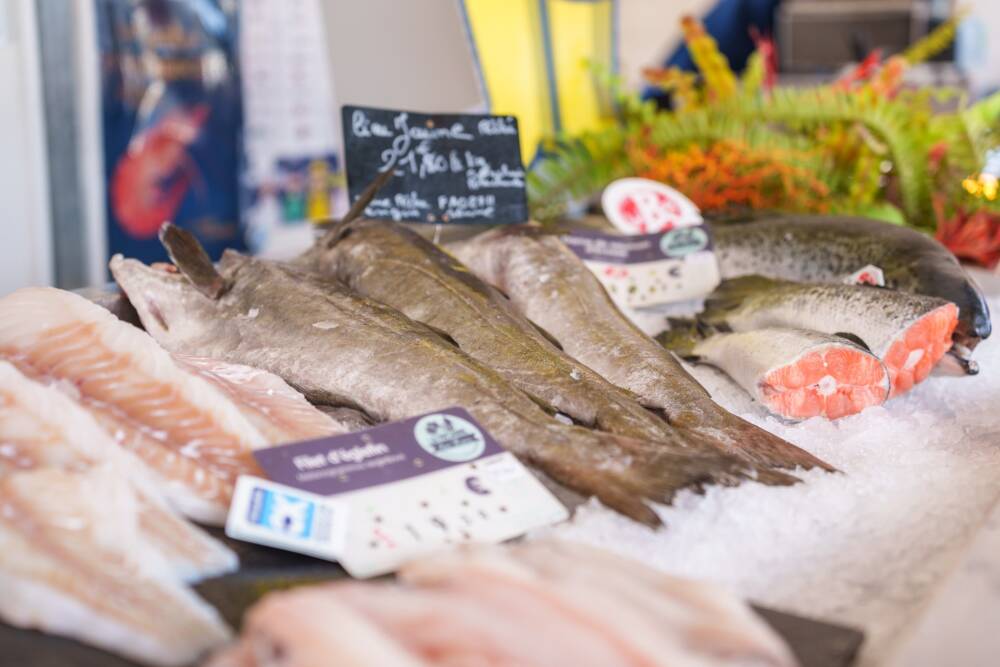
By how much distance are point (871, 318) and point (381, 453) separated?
4.03 ft

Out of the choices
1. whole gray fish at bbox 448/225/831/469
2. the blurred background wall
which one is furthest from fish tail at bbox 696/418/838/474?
the blurred background wall

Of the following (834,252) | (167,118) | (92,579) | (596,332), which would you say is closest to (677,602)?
(92,579)

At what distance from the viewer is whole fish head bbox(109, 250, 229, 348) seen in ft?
6.59

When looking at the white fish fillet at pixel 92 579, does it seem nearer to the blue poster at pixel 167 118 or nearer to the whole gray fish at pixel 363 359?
the whole gray fish at pixel 363 359

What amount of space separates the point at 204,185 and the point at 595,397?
401 centimetres

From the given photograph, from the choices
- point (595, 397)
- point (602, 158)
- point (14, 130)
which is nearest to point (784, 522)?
point (595, 397)

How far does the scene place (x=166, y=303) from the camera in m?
2.05

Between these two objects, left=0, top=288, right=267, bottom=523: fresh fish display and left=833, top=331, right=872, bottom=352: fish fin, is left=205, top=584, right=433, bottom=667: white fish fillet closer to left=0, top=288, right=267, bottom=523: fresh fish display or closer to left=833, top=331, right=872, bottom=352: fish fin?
left=0, top=288, right=267, bottom=523: fresh fish display

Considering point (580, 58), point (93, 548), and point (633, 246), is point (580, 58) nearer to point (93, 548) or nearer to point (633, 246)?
point (633, 246)

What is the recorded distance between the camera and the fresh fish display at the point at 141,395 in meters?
1.37

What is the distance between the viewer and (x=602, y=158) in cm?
363

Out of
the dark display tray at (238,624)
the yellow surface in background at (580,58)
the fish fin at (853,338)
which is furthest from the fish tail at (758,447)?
the yellow surface in background at (580,58)

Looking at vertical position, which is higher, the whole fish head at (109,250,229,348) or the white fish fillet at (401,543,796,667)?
the whole fish head at (109,250,229,348)

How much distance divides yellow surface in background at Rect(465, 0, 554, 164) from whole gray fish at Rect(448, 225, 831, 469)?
41.9 inches
